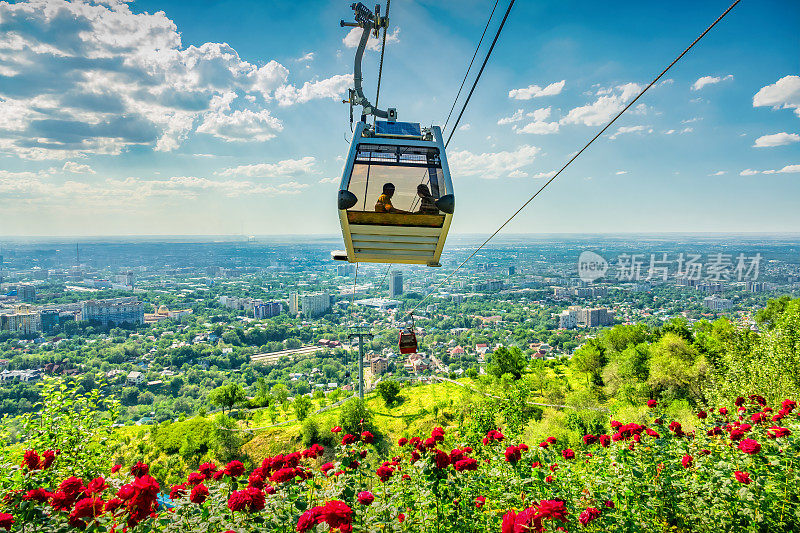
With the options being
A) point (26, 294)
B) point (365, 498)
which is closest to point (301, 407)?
point (365, 498)

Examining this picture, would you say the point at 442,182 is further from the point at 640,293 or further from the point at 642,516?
the point at 640,293

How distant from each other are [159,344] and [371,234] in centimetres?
5798

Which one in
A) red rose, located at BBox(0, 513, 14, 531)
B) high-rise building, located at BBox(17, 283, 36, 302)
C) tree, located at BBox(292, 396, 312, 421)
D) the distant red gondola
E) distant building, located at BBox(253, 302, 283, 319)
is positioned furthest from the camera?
distant building, located at BBox(253, 302, 283, 319)

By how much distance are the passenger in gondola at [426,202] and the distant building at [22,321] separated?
211 ft

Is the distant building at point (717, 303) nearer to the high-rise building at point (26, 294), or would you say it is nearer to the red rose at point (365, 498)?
the red rose at point (365, 498)

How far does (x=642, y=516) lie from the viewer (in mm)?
2590

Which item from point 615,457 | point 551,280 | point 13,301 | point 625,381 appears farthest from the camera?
point 551,280

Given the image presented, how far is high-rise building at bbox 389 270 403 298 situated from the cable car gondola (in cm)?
6439

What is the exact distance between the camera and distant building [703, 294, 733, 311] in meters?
37.9

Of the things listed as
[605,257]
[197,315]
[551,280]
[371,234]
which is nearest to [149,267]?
[197,315]

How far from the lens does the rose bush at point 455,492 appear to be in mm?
2061

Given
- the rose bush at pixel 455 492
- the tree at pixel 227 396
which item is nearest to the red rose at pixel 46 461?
the rose bush at pixel 455 492

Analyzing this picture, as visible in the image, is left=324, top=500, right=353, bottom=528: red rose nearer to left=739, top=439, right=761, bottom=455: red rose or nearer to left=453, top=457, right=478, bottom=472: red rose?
left=453, top=457, right=478, bottom=472: red rose

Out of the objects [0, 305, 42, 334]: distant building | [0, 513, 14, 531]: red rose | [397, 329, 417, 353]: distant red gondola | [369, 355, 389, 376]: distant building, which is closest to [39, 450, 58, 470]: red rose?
[0, 513, 14, 531]: red rose
